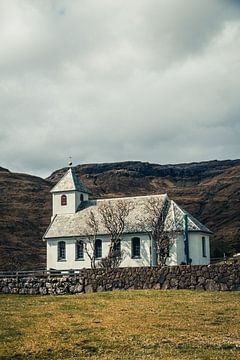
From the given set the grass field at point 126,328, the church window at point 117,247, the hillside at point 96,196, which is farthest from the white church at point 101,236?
the grass field at point 126,328

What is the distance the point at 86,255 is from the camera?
2260 inches

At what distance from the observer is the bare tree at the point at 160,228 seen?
174 feet

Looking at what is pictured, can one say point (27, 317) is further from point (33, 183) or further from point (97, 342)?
point (33, 183)

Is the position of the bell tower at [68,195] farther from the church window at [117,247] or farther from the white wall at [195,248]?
the white wall at [195,248]

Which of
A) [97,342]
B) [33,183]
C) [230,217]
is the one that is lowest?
[97,342]

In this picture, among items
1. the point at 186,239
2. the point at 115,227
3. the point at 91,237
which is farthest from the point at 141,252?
the point at 91,237

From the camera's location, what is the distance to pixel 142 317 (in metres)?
21.4

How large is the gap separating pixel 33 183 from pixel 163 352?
436ft

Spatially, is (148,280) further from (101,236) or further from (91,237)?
(91,237)

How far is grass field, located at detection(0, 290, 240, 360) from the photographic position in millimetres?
15000

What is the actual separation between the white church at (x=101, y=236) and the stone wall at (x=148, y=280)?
16179 millimetres

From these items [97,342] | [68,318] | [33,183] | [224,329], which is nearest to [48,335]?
[97,342]

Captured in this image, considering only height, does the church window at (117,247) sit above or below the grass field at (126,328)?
above

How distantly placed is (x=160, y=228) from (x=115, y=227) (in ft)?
15.9
